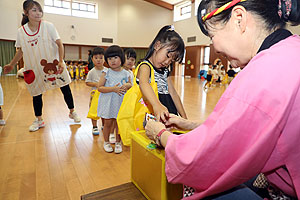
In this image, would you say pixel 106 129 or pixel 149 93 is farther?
pixel 106 129

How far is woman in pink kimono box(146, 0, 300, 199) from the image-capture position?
1.59 feet

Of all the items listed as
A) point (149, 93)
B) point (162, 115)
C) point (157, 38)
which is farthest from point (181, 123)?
point (157, 38)

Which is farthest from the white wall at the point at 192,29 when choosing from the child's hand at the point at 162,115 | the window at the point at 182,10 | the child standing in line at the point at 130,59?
the child's hand at the point at 162,115

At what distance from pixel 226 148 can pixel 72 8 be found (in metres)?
15.7

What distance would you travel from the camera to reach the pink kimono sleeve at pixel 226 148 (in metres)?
0.49

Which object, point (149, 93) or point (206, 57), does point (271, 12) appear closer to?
point (149, 93)

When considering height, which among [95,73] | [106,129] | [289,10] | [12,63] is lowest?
[106,129]

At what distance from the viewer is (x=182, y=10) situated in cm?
1595

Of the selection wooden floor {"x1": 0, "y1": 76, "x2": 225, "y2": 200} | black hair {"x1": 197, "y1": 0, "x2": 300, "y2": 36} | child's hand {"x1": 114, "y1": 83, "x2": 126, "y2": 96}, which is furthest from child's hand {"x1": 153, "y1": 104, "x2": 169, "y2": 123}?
child's hand {"x1": 114, "y1": 83, "x2": 126, "y2": 96}

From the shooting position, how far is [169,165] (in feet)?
2.06

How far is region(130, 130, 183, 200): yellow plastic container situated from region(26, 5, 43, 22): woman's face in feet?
6.76

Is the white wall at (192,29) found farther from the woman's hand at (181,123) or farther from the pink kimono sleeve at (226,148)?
the pink kimono sleeve at (226,148)

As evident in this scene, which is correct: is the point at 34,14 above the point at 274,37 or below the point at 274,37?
above

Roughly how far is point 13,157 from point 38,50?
130 cm
